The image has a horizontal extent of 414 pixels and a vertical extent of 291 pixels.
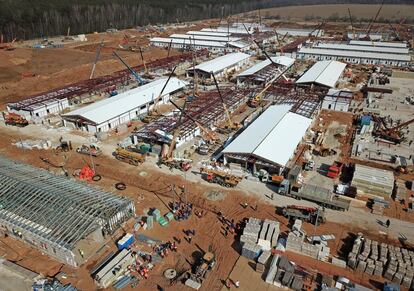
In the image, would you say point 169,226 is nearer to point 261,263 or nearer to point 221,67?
point 261,263

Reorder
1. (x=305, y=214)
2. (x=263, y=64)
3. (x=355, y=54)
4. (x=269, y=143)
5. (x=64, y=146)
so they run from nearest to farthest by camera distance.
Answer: (x=305, y=214), (x=269, y=143), (x=64, y=146), (x=263, y=64), (x=355, y=54)

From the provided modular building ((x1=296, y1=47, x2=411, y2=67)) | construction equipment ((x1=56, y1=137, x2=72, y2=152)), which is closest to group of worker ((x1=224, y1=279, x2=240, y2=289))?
construction equipment ((x1=56, y1=137, x2=72, y2=152))

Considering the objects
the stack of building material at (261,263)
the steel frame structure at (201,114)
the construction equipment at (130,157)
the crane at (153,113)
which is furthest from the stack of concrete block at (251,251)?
the crane at (153,113)

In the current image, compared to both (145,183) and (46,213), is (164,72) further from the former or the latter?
(46,213)

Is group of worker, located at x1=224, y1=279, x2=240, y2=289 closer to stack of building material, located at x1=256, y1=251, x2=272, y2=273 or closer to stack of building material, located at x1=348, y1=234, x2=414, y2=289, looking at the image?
stack of building material, located at x1=256, y1=251, x2=272, y2=273

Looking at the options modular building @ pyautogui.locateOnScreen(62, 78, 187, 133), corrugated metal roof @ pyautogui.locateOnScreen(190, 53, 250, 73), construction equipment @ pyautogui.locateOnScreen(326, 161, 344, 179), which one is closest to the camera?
construction equipment @ pyautogui.locateOnScreen(326, 161, 344, 179)

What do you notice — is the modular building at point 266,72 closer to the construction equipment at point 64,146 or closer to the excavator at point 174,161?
the excavator at point 174,161

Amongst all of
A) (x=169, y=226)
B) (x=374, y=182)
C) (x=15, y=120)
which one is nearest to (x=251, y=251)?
(x=169, y=226)
